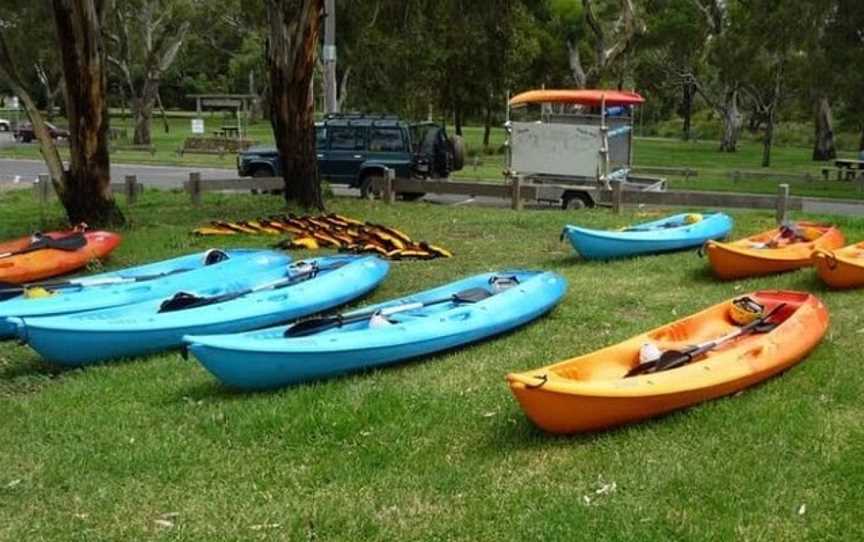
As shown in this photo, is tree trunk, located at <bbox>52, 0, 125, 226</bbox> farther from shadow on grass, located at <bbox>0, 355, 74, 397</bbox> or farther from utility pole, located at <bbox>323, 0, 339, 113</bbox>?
utility pole, located at <bbox>323, 0, 339, 113</bbox>

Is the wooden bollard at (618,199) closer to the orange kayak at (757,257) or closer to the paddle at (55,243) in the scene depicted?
the orange kayak at (757,257)

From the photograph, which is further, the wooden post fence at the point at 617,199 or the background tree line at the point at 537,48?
the background tree line at the point at 537,48

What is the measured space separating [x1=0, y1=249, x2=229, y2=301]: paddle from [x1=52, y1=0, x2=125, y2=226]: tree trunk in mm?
3845

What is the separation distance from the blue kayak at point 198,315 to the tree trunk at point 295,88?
6.63 metres

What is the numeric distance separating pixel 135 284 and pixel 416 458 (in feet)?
15.1

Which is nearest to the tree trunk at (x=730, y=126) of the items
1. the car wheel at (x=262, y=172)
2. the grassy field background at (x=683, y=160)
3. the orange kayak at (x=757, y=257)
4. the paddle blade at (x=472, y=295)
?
the grassy field background at (x=683, y=160)

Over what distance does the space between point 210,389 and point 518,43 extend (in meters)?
30.4

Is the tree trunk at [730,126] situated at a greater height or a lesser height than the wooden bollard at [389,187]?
greater

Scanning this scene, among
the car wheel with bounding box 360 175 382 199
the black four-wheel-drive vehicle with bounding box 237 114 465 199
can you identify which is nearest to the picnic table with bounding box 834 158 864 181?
the black four-wheel-drive vehicle with bounding box 237 114 465 199

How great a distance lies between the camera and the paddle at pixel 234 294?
771 centimetres

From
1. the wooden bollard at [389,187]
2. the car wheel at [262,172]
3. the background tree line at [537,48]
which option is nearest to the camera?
the wooden bollard at [389,187]

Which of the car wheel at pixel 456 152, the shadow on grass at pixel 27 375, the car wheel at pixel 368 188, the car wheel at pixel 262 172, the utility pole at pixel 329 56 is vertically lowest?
the shadow on grass at pixel 27 375

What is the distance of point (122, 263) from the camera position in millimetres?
11219

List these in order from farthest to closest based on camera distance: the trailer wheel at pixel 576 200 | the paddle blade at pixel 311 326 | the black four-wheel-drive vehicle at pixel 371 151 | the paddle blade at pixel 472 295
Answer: the black four-wheel-drive vehicle at pixel 371 151 < the trailer wheel at pixel 576 200 < the paddle blade at pixel 472 295 < the paddle blade at pixel 311 326
